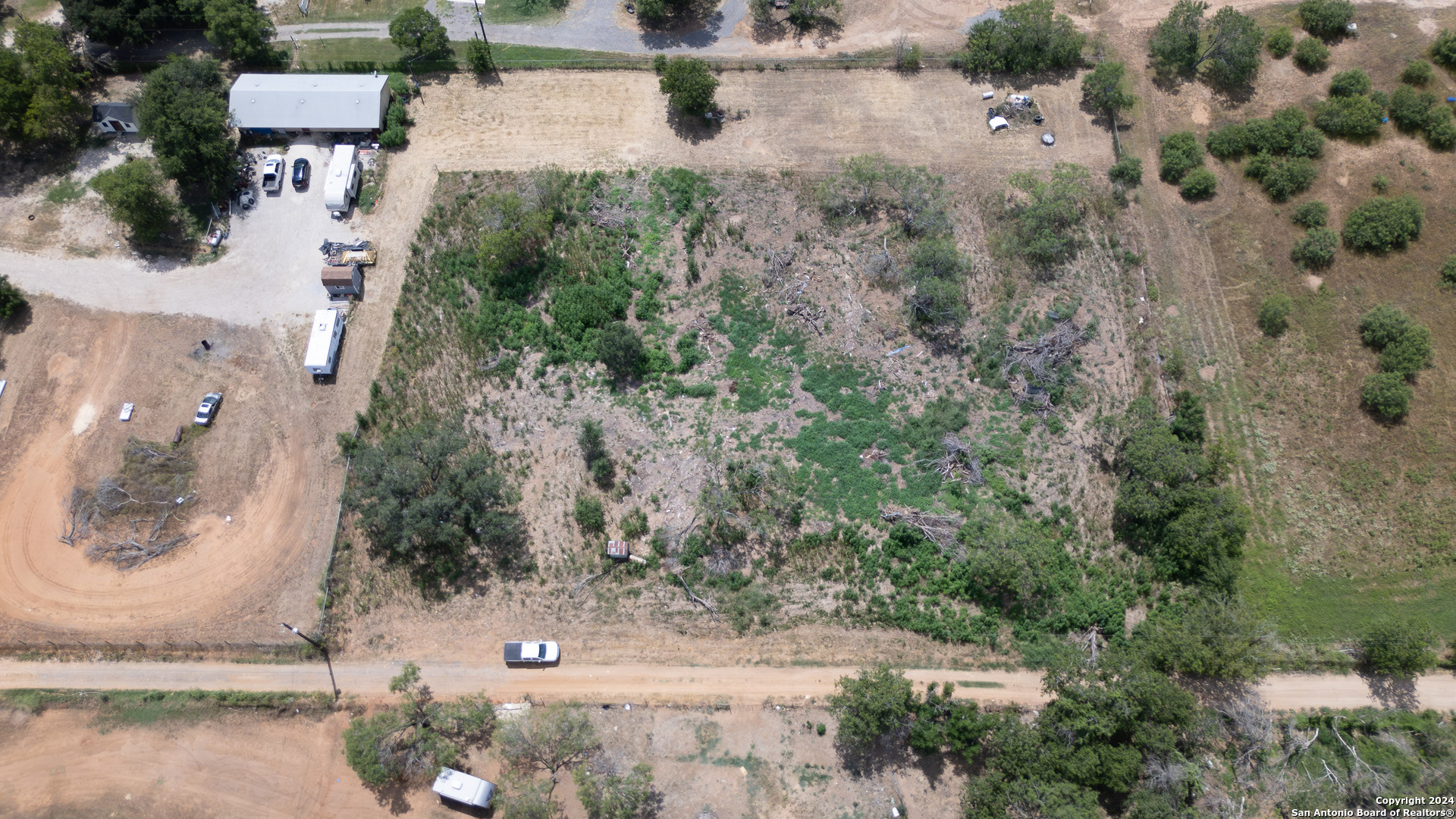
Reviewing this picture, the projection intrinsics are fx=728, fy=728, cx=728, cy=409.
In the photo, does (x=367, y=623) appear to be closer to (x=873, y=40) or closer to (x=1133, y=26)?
(x=873, y=40)

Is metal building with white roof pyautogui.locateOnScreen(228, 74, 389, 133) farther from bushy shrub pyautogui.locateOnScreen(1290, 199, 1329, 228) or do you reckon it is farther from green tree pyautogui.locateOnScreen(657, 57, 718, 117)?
bushy shrub pyautogui.locateOnScreen(1290, 199, 1329, 228)

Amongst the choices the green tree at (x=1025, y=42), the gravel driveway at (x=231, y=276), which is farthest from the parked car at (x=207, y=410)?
the green tree at (x=1025, y=42)

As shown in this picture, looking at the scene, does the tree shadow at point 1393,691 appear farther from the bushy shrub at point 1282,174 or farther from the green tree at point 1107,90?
the green tree at point 1107,90

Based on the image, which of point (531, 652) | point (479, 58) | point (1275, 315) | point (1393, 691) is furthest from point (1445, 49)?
point (531, 652)

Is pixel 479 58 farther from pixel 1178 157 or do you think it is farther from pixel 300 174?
pixel 1178 157

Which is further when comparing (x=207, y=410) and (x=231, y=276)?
(x=231, y=276)

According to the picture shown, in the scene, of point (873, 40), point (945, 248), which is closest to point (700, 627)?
point (945, 248)

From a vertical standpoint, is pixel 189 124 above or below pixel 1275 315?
above
